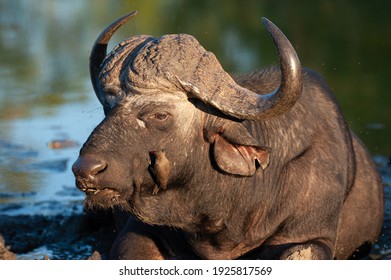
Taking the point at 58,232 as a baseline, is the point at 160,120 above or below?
above

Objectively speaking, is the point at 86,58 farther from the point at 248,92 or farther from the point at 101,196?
the point at 101,196

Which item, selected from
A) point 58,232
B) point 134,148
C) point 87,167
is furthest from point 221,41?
point 87,167

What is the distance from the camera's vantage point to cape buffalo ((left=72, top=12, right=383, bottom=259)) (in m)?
6.16

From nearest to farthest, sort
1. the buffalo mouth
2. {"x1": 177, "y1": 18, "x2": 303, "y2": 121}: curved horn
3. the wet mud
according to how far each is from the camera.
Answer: the buffalo mouth < {"x1": 177, "y1": 18, "x2": 303, "y2": 121}: curved horn < the wet mud

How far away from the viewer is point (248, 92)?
6.35m

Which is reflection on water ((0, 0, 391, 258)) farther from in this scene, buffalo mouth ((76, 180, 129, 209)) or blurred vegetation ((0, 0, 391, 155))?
buffalo mouth ((76, 180, 129, 209))

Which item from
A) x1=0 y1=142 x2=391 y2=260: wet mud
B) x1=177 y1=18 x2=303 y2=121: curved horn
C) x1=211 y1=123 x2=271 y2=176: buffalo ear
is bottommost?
x1=0 y1=142 x2=391 y2=260: wet mud

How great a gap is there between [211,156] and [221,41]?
11.9m

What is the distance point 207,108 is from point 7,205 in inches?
144

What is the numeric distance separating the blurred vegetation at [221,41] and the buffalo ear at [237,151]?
189 inches

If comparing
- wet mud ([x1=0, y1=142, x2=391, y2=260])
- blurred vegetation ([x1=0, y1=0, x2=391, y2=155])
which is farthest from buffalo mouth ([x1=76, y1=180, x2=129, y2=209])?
blurred vegetation ([x1=0, y1=0, x2=391, y2=155])

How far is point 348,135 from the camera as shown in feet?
25.3

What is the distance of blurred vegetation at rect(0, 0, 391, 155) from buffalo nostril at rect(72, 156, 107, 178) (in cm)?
568
